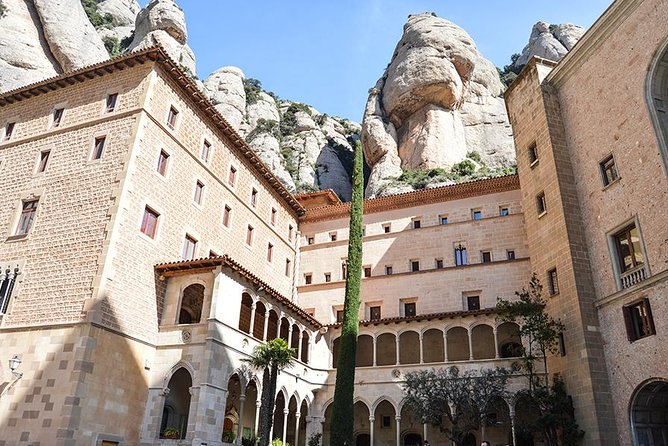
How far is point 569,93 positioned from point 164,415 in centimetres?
2367

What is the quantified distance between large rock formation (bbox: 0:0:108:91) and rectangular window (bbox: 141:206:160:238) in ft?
111

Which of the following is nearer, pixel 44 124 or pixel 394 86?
pixel 44 124

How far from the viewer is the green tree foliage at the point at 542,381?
63.9 ft

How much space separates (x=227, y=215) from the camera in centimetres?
2859

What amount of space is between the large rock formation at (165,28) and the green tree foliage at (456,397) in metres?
54.2

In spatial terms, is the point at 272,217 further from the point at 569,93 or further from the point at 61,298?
the point at 569,93

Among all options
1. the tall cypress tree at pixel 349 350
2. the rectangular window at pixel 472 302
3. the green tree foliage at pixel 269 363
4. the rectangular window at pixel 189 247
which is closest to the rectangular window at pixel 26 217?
the rectangular window at pixel 189 247

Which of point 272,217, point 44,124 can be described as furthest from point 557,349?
point 44,124

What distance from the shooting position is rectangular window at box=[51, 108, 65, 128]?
25.3 meters

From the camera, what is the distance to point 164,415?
71.1 feet

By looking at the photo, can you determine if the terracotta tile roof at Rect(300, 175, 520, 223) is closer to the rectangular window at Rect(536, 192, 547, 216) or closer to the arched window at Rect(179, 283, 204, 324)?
the rectangular window at Rect(536, 192, 547, 216)

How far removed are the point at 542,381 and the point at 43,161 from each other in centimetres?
2538

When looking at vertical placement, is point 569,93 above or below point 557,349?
above

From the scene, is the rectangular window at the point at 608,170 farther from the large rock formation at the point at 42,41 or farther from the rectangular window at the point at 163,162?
the large rock formation at the point at 42,41
